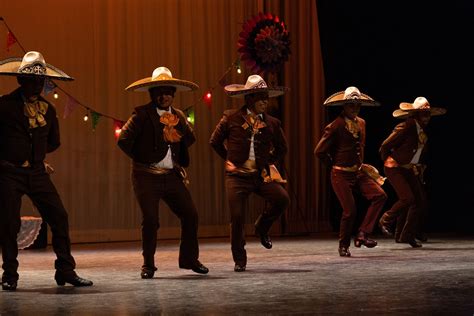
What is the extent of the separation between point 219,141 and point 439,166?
17.2ft

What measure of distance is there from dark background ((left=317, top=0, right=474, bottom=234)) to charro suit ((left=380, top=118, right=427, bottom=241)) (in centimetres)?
215

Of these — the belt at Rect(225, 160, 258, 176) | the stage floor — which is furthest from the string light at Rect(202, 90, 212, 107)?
the belt at Rect(225, 160, 258, 176)

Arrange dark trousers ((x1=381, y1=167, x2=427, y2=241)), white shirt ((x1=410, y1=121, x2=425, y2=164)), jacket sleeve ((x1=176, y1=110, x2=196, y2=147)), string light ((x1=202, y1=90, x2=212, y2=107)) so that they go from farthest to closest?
1. string light ((x1=202, y1=90, x2=212, y2=107))
2. white shirt ((x1=410, y1=121, x2=425, y2=164))
3. dark trousers ((x1=381, y1=167, x2=427, y2=241))
4. jacket sleeve ((x1=176, y1=110, x2=196, y2=147))

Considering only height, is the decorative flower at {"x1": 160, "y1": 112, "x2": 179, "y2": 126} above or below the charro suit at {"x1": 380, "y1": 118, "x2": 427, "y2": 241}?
above

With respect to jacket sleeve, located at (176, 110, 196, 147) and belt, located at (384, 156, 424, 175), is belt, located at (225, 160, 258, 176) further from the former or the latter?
belt, located at (384, 156, 424, 175)

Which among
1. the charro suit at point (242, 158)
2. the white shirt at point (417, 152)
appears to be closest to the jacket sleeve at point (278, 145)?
the charro suit at point (242, 158)

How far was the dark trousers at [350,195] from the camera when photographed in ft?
26.6

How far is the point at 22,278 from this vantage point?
673cm

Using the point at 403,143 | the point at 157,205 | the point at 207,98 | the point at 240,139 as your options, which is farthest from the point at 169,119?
the point at 207,98

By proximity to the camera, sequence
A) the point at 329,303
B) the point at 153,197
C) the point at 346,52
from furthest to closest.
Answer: the point at 346,52 < the point at 153,197 < the point at 329,303

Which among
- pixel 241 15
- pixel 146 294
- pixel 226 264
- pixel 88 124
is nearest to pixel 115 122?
pixel 88 124

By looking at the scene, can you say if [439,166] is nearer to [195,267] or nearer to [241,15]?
[241,15]

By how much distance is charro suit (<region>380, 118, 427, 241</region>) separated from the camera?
9508 mm

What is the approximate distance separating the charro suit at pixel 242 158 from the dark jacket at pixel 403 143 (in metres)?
2.32
